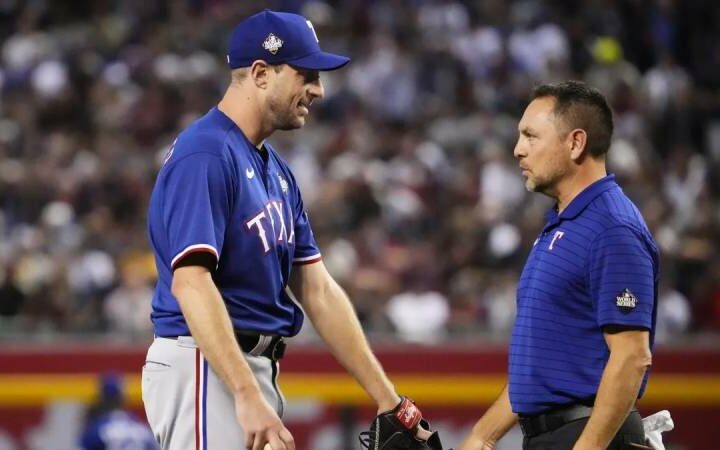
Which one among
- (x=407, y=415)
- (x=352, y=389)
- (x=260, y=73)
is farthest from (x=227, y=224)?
(x=352, y=389)

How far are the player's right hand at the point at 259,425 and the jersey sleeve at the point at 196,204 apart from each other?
51 cm

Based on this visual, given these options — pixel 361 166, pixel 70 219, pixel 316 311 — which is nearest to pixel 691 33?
pixel 361 166

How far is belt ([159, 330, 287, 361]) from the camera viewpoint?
4859mm

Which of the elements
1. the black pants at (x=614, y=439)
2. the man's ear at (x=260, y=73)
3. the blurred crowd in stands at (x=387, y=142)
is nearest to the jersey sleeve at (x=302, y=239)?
the man's ear at (x=260, y=73)

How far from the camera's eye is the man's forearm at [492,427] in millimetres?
5137

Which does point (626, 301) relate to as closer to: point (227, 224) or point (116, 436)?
point (227, 224)

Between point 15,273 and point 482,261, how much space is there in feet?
14.6

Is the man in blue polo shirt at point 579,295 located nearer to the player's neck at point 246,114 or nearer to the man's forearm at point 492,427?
the man's forearm at point 492,427

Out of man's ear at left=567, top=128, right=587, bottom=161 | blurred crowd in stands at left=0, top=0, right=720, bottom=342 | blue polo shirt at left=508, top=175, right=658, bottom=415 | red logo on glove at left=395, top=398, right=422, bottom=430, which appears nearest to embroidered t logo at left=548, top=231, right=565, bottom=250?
blue polo shirt at left=508, top=175, right=658, bottom=415

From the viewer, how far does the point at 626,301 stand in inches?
179

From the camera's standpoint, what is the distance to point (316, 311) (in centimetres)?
536

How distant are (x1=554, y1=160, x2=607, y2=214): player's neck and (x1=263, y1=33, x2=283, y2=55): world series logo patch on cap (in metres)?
1.12

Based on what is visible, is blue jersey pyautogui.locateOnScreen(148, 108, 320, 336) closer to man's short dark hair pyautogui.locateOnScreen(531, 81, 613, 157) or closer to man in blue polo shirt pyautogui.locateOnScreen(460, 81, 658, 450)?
man in blue polo shirt pyautogui.locateOnScreen(460, 81, 658, 450)

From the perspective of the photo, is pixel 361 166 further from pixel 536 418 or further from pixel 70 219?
pixel 536 418
